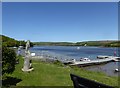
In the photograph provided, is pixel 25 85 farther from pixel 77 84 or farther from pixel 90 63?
pixel 90 63

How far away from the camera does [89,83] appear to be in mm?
5750

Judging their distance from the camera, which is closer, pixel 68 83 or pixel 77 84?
pixel 77 84

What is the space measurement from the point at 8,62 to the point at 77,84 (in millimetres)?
6550

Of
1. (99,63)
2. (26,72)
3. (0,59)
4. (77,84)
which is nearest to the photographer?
(77,84)

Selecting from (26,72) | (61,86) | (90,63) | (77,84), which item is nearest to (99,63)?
(90,63)

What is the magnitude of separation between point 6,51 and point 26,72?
4.93 m

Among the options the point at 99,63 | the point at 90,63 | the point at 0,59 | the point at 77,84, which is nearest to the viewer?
the point at 77,84

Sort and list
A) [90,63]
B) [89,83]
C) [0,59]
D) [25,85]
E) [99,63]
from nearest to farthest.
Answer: [89,83] → [0,59] → [25,85] → [90,63] → [99,63]

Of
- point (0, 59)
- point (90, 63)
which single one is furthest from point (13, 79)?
point (90, 63)

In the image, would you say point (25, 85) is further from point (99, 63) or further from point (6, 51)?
point (99, 63)

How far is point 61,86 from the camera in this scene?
481 inches

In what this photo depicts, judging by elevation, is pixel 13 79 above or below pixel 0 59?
below

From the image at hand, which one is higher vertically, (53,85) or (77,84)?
(77,84)

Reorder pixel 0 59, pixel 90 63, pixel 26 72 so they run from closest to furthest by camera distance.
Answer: pixel 0 59
pixel 26 72
pixel 90 63
